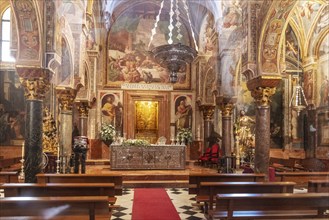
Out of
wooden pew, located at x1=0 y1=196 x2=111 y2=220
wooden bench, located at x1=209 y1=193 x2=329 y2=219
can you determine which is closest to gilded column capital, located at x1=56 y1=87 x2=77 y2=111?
wooden pew, located at x1=0 y1=196 x2=111 y2=220

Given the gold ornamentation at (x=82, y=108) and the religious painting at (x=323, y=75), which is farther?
the gold ornamentation at (x=82, y=108)

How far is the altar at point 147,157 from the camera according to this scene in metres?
15.1

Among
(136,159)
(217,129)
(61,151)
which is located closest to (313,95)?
(217,129)

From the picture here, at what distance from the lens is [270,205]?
5.75 meters

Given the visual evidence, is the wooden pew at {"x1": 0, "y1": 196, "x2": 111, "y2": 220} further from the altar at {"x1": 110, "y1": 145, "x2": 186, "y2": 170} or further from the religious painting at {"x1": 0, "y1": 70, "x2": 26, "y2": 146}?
the religious painting at {"x1": 0, "y1": 70, "x2": 26, "y2": 146}

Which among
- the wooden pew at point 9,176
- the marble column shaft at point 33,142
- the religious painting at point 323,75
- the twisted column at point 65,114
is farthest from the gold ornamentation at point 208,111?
the wooden pew at point 9,176

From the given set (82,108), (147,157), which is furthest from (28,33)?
(82,108)

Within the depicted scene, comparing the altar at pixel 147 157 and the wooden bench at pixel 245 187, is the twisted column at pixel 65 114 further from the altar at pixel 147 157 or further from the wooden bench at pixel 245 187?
the wooden bench at pixel 245 187

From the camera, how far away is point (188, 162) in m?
19.3

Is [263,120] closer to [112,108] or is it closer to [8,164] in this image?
[8,164]

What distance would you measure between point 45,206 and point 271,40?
333 inches

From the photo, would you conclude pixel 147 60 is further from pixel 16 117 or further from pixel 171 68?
pixel 171 68

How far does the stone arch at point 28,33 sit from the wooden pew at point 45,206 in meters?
5.11

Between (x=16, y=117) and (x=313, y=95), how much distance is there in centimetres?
1605
